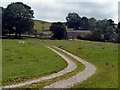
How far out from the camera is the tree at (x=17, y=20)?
163 metres

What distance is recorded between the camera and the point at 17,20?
541 ft

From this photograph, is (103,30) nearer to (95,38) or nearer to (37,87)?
(95,38)

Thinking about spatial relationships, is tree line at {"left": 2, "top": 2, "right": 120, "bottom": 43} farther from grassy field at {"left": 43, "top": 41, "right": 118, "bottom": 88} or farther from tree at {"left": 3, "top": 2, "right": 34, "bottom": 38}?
grassy field at {"left": 43, "top": 41, "right": 118, "bottom": 88}

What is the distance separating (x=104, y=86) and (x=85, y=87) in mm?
1733

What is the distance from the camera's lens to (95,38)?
16450cm

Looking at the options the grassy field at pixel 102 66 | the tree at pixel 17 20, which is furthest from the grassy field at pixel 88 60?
the tree at pixel 17 20

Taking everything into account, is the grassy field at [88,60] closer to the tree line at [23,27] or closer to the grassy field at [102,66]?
the grassy field at [102,66]

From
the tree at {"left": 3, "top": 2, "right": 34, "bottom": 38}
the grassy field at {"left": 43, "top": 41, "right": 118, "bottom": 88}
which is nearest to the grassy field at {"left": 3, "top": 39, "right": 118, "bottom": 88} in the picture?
the grassy field at {"left": 43, "top": 41, "right": 118, "bottom": 88}

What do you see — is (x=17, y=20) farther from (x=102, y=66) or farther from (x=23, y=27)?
(x=102, y=66)

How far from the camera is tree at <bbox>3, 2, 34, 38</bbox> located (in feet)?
534

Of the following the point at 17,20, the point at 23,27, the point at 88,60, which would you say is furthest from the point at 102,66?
the point at 17,20

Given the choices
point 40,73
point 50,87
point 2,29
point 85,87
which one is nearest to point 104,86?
point 85,87

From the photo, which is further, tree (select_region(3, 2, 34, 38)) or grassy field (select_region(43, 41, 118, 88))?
tree (select_region(3, 2, 34, 38))

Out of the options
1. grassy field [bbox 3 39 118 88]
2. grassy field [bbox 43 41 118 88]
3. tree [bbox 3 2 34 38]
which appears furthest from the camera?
tree [bbox 3 2 34 38]
